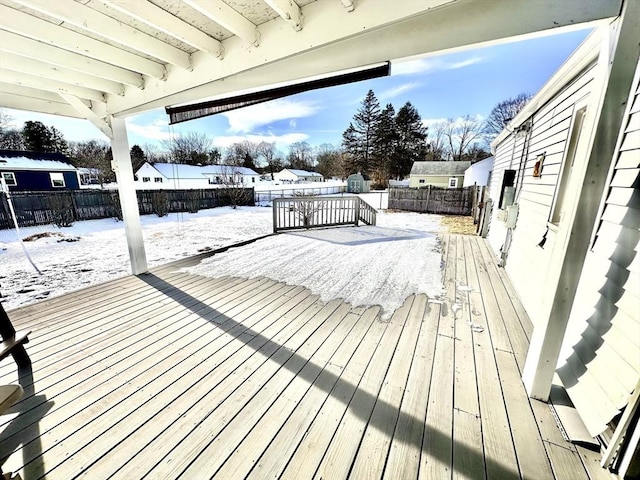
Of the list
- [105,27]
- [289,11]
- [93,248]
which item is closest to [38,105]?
[105,27]

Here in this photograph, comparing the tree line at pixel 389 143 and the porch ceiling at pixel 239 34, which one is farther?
the tree line at pixel 389 143

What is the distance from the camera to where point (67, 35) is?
189 centimetres

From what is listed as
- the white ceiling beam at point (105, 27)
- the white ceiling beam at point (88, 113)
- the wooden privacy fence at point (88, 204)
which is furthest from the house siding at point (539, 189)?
the wooden privacy fence at point (88, 204)

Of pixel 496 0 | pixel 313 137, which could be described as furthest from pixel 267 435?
pixel 313 137

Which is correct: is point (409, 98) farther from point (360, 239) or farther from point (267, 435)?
point (267, 435)

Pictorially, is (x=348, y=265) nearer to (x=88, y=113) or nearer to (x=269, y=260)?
(x=269, y=260)

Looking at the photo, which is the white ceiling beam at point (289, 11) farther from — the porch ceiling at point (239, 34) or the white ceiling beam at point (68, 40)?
the white ceiling beam at point (68, 40)

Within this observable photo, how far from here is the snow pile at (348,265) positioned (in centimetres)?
318

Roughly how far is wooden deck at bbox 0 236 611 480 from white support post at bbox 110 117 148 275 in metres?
0.99

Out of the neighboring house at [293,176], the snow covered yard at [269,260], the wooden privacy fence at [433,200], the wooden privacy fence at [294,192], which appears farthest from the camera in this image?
the neighboring house at [293,176]

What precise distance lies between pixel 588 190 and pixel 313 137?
40.3 meters

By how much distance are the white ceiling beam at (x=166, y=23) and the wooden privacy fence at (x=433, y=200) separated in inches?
483

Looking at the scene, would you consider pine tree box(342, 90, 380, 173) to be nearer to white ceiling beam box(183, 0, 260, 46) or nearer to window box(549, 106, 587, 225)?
window box(549, 106, 587, 225)

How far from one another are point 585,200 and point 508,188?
3.39 meters
